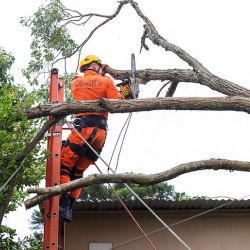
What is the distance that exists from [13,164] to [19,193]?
6.67ft

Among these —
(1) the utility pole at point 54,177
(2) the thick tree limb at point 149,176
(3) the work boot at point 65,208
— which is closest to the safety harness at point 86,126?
(1) the utility pole at point 54,177

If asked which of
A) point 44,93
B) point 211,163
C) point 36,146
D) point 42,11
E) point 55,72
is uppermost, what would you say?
point 42,11

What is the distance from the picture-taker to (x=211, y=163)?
4.98 m

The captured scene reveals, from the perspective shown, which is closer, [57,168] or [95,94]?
[57,168]

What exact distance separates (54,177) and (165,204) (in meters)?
1.84

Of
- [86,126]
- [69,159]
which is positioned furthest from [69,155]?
[86,126]

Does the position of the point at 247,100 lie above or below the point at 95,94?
below

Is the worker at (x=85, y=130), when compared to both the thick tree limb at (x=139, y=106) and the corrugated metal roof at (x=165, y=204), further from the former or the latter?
the corrugated metal roof at (x=165, y=204)

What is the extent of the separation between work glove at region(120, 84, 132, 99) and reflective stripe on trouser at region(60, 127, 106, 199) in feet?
1.56

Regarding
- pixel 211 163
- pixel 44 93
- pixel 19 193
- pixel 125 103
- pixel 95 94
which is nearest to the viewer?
pixel 211 163

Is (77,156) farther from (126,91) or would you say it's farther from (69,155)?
(126,91)

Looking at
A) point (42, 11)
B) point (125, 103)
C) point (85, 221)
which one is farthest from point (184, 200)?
point (42, 11)

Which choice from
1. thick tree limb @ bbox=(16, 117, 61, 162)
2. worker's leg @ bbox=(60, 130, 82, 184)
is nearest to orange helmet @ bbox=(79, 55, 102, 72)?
worker's leg @ bbox=(60, 130, 82, 184)

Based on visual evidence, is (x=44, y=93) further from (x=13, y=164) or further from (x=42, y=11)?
(x=13, y=164)
